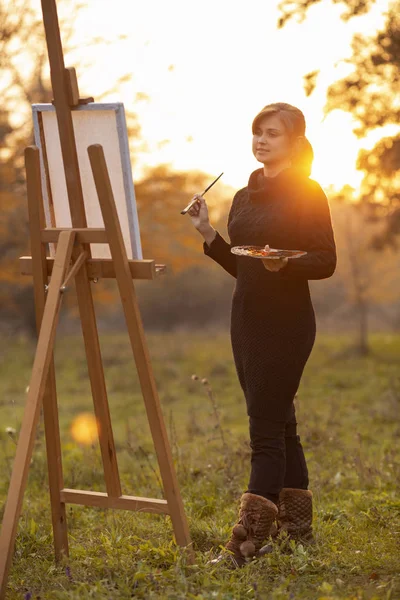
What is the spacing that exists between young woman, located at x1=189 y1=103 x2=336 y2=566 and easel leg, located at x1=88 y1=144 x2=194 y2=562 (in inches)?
13.0

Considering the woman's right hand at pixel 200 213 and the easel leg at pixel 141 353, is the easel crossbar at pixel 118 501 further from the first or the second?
the woman's right hand at pixel 200 213

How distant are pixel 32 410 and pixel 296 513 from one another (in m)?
1.35

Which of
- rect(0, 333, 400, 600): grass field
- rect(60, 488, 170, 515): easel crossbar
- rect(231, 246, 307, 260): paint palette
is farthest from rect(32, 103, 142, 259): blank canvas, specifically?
rect(0, 333, 400, 600): grass field

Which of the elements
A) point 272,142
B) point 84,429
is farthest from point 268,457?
point 84,429

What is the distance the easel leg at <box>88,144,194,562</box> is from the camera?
3180mm

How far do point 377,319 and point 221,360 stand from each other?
11972 mm

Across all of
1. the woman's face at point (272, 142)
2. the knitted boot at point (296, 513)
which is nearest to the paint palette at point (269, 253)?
the woman's face at point (272, 142)

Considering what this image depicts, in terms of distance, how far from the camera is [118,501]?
11.5 ft

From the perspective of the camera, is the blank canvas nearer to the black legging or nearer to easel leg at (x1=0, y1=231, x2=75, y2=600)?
easel leg at (x1=0, y1=231, x2=75, y2=600)

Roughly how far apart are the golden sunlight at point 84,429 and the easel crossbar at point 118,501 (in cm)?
411

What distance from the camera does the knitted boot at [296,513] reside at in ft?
12.2

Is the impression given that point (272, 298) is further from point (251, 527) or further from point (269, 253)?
point (251, 527)

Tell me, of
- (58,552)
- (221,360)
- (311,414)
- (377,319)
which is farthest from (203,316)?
(58,552)

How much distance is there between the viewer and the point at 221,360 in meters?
15.2
